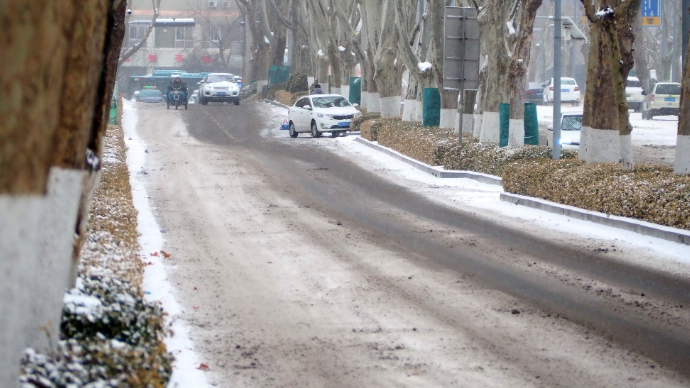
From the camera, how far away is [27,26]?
3.88m

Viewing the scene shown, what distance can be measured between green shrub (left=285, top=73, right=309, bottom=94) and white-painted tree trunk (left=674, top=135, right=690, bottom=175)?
1460 inches

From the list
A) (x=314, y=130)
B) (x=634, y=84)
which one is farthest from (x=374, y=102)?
(x=634, y=84)

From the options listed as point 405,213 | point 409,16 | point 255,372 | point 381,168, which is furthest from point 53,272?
point 409,16

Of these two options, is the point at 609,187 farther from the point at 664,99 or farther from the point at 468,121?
the point at 664,99

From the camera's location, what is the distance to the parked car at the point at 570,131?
2431 cm

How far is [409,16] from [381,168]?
825 cm

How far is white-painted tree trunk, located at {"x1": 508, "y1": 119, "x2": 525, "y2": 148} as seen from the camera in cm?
2169

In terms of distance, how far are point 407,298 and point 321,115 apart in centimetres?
2469

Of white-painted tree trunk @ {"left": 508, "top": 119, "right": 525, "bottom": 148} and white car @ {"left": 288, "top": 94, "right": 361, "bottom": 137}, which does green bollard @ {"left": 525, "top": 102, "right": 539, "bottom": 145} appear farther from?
white car @ {"left": 288, "top": 94, "right": 361, "bottom": 137}

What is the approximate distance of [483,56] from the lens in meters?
30.9

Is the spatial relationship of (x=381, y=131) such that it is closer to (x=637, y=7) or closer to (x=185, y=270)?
(x=637, y=7)

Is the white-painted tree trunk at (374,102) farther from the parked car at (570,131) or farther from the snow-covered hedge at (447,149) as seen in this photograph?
the parked car at (570,131)

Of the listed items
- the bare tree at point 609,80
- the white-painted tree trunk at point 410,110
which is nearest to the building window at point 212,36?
the white-painted tree trunk at point 410,110

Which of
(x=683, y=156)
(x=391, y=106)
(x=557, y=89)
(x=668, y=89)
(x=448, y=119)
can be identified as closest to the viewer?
(x=683, y=156)
